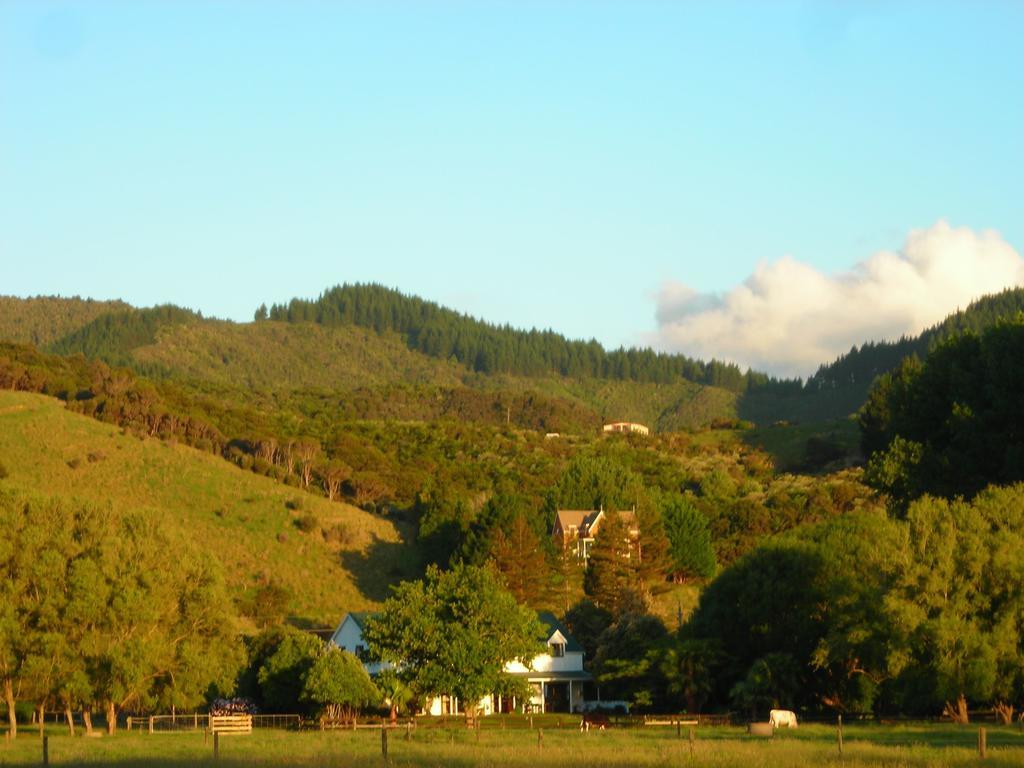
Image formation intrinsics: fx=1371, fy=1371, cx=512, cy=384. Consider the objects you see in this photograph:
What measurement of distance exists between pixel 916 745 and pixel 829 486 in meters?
74.9

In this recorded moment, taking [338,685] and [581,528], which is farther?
[581,528]

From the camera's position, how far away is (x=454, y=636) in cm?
5122

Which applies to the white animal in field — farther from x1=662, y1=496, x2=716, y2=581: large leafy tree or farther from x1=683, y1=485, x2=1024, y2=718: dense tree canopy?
x1=662, y1=496, x2=716, y2=581: large leafy tree

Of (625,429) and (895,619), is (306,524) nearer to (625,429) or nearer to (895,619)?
(895,619)

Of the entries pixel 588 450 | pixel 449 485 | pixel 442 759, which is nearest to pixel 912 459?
pixel 442 759

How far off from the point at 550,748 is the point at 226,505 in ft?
199

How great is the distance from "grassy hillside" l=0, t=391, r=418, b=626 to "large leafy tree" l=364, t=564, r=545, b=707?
25.8 m

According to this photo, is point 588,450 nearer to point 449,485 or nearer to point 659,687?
point 449,485

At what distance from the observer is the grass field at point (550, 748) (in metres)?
30.1

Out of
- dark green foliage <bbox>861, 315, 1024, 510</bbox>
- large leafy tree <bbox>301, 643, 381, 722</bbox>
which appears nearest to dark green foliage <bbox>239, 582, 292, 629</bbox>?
large leafy tree <bbox>301, 643, 381, 722</bbox>

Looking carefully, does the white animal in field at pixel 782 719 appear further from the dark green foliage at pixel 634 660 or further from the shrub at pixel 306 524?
the shrub at pixel 306 524

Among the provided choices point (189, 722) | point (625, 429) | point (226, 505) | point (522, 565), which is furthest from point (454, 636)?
point (625, 429)

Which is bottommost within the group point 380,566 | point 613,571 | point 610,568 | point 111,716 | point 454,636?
point 111,716

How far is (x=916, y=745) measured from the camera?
35031mm
